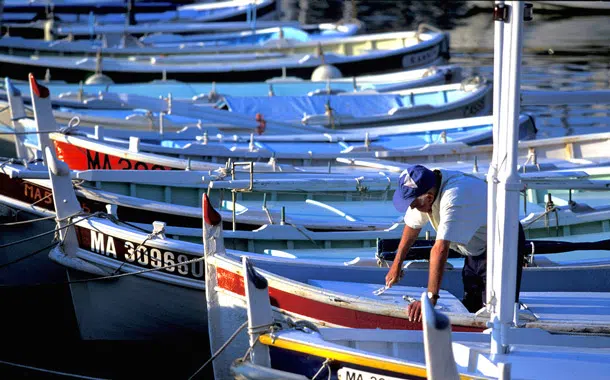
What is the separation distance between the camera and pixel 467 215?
320 inches

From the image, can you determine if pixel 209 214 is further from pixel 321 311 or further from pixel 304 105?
pixel 304 105

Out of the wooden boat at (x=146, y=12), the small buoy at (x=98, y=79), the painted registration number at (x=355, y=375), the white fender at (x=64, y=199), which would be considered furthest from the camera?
the wooden boat at (x=146, y=12)

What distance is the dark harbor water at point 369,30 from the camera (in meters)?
11.9

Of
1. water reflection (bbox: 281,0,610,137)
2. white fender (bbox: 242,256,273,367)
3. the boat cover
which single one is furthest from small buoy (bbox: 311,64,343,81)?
white fender (bbox: 242,256,273,367)

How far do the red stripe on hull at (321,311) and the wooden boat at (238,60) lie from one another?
1330cm

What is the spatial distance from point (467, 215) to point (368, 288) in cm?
140

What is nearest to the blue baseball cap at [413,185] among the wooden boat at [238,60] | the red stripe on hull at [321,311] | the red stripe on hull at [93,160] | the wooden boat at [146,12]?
the red stripe on hull at [321,311]

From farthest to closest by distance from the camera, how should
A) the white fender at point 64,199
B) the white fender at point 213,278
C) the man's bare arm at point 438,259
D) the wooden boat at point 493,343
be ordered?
the white fender at point 64,199, the white fender at point 213,278, the man's bare arm at point 438,259, the wooden boat at point 493,343

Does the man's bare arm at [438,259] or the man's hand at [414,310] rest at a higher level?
the man's bare arm at [438,259]

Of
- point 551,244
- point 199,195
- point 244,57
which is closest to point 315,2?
point 244,57

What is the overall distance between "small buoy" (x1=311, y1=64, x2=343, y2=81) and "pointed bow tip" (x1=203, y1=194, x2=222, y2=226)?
1340 cm

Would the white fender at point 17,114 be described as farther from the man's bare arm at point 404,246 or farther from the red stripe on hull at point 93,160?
the man's bare arm at point 404,246

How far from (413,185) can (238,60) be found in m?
16.1

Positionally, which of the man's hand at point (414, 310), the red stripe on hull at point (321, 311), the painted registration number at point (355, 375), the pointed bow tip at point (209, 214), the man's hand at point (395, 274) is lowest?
the red stripe on hull at point (321, 311)
